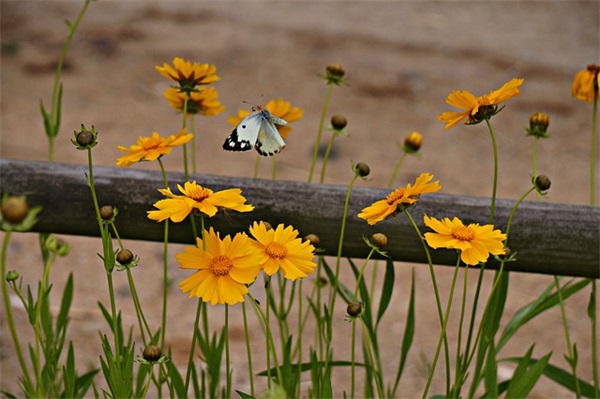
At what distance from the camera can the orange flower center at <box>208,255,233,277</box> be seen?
0.84 m

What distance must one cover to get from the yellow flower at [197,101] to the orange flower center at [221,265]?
393mm

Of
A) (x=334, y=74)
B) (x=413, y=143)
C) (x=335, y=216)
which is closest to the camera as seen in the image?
(x=335, y=216)

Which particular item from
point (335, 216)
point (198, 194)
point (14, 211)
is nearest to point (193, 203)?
point (198, 194)

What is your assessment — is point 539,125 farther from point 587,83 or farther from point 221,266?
→ point 221,266

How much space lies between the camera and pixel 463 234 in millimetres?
891

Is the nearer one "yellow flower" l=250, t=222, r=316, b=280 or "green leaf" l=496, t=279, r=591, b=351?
"yellow flower" l=250, t=222, r=316, b=280

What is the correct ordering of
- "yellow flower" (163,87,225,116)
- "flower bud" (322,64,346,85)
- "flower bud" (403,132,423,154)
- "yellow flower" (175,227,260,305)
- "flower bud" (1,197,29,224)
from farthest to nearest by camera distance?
1. "flower bud" (403,132,423,154)
2. "flower bud" (322,64,346,85)
3. "yellow flower" (163,87,225,116)
4. "yellow flower" (175,227,260,305)
5. "flower bud" (1,197,29,224)

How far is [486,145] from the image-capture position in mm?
3484

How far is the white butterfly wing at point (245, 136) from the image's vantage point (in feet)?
3.07

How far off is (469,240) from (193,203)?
0.93ft

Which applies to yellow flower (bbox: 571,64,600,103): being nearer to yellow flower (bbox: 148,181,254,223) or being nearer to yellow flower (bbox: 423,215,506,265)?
yellow flower (bbox: 423,215,506,265)

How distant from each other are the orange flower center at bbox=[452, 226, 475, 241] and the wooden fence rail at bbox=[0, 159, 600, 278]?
0.95 ft

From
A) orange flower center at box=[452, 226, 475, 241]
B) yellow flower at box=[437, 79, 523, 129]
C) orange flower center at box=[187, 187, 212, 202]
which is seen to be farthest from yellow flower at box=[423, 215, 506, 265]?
orange flower center at box=[187, 187, 212, 202]

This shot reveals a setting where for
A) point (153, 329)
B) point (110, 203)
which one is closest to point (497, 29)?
point (153, 329)
